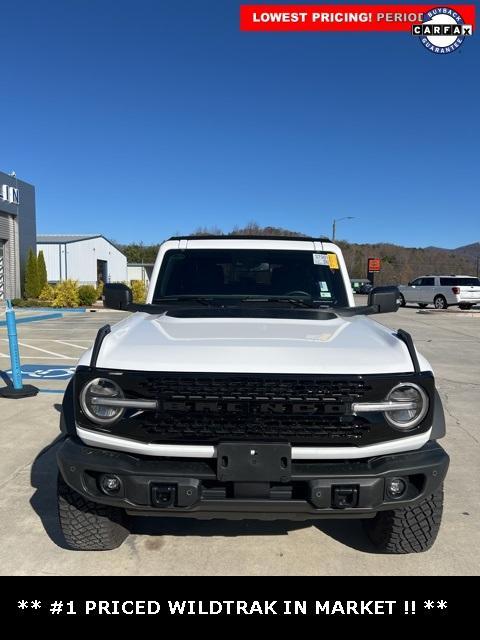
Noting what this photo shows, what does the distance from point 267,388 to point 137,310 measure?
1.74 meters

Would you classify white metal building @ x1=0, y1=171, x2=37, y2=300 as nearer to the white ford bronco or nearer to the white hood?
the white hood

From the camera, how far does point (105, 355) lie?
8.38ft

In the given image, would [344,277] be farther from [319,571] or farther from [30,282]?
[30,282]

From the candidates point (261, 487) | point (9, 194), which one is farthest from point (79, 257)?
point (261, 487)

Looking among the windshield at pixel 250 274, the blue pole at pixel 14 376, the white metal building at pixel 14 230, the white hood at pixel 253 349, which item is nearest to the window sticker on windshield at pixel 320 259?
the windshield at pixel 250 274

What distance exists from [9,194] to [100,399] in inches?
911

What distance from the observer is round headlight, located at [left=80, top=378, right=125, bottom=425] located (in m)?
2.45

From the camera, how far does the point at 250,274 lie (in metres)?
4.12

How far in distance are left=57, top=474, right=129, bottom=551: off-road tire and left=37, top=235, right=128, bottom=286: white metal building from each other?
33184 mm

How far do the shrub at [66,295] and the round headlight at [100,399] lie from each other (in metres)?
21.8

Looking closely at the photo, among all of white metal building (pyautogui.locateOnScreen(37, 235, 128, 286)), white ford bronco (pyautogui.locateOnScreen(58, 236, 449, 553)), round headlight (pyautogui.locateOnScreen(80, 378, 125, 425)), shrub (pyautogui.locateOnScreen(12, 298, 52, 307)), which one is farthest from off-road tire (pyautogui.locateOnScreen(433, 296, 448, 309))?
round headlight (pyautogui.locateOnScreen(80, 378, 125, 425))

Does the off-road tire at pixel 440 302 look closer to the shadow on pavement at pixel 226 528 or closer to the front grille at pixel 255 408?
the shadow on pavement at pixel 226 528

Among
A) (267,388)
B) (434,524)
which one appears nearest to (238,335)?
(267,388)

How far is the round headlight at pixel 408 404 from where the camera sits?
96.1 inches
